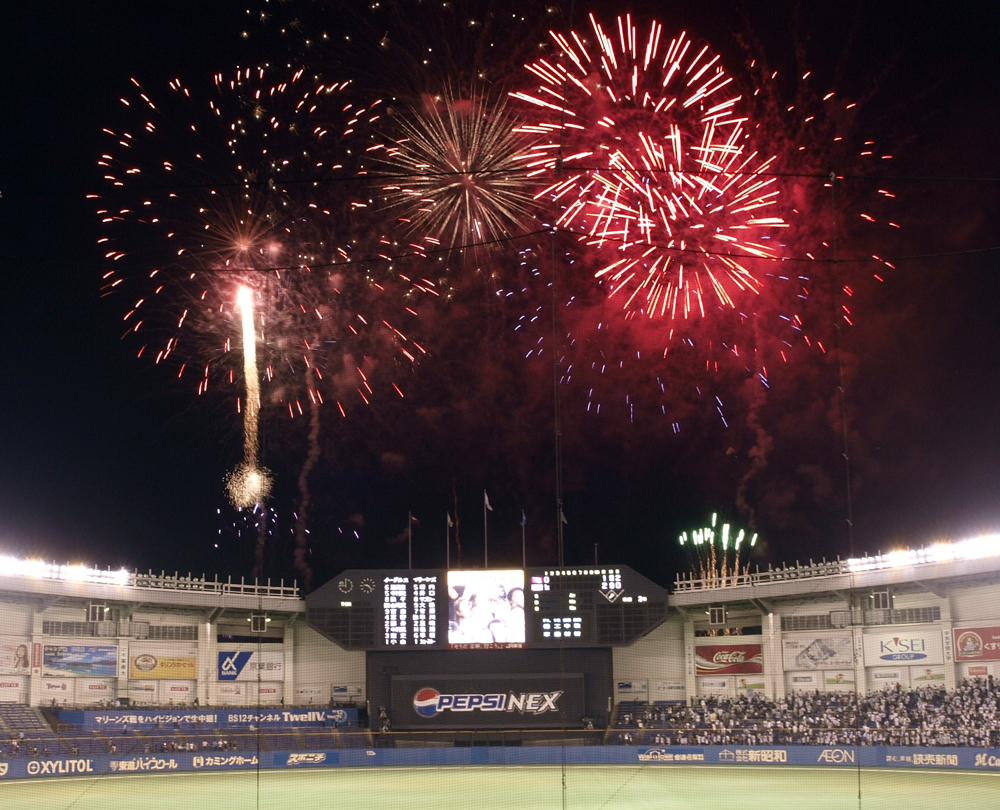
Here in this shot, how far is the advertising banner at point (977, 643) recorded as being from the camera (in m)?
32.2

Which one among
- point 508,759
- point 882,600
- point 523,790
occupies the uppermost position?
point 882,600

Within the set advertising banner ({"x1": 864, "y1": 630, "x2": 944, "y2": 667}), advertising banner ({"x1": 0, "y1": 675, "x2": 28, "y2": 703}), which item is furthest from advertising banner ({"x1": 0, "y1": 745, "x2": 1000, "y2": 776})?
advertising banner ({"x1": 864, "y1": 630, "x2": 944, "y2": 667})

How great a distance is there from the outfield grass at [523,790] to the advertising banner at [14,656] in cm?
616

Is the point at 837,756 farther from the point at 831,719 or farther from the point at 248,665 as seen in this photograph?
the point at 248,665

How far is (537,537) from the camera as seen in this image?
47.6 meters

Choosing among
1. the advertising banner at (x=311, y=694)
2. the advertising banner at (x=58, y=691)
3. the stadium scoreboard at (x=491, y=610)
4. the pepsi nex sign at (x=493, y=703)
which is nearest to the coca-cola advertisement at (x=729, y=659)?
the stadium scoreboard at (x=491, y=610)

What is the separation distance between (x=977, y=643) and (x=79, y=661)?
99.7ft

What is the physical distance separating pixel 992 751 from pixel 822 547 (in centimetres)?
1474

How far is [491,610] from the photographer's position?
35.7 m

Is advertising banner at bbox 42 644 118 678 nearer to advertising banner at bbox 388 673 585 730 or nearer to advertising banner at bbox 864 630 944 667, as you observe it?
advertising banner at bbox 388 673 585 730

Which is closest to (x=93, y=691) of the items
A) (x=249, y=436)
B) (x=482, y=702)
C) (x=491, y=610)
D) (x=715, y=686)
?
(x=482, y=702)

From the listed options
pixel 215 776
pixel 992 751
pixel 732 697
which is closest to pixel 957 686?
pixel 992 751

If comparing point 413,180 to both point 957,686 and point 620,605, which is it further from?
point 957,686

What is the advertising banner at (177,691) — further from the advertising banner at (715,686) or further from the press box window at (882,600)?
the press box window at (882,600)
